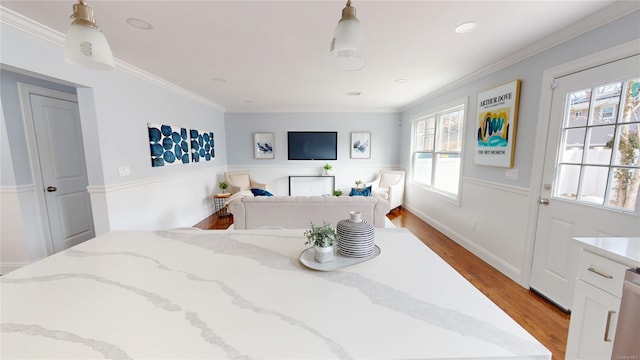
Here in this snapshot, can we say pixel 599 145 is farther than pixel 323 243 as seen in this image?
Yes

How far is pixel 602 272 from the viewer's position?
1.15 metres

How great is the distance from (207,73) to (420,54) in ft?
8.32

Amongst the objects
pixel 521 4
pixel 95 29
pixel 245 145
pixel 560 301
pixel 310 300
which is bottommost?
pixel 560 301

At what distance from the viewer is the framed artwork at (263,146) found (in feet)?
19.0

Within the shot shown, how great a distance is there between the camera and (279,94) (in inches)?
Result: 165

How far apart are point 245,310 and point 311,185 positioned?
521 cm

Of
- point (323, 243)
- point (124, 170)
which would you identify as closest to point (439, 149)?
point (323, 243)

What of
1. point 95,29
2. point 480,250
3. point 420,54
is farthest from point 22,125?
point 480,250

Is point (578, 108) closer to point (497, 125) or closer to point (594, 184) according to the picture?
point (594, 184)

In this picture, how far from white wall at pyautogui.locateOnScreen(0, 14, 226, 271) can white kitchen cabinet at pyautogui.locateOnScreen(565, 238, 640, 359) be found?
381 centimetres

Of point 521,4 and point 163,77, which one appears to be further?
point 163,77

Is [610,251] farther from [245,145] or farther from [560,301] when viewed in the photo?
[245,145]

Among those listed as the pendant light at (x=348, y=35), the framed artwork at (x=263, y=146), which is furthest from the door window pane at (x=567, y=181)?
the framed artwork at (x=263, y=146)

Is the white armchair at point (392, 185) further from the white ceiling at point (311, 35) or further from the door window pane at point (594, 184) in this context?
the door window pane at point (594, 184)
